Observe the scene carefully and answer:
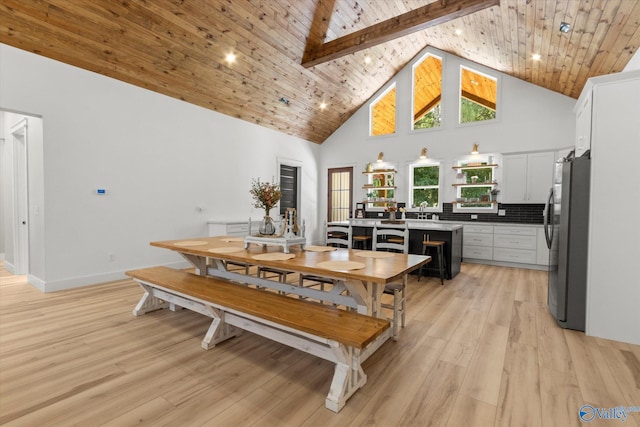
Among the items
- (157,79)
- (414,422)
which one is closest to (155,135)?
(157,79)

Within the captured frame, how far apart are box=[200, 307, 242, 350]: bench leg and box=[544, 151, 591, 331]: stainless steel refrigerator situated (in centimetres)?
313

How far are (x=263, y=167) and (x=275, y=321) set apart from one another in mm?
5396

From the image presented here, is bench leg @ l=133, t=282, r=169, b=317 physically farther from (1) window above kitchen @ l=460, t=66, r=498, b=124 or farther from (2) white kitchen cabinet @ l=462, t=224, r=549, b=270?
(1) window above kitchen @ l=460, t=66, r=498, b=124

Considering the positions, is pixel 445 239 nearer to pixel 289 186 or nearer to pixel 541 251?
pixel 541 251

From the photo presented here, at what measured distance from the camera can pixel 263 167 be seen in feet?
22.8

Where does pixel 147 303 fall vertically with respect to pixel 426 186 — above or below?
below

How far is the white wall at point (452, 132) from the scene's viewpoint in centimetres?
570

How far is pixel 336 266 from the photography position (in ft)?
6.94

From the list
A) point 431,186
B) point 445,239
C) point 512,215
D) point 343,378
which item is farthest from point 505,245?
point 343,378

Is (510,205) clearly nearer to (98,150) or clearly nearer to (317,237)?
(317,237)

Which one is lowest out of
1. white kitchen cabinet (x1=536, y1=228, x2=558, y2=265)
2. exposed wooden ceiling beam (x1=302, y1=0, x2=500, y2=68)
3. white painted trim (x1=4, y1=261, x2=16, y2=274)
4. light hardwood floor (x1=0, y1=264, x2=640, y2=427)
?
light hardwood floor (x1=0, y1=264, x2=640, y2=427)

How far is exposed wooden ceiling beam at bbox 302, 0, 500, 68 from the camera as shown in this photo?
4055mm

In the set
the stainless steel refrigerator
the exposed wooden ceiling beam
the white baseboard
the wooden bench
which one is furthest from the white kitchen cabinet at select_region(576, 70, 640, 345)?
the white baseboard

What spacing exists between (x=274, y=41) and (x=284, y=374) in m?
4.67
